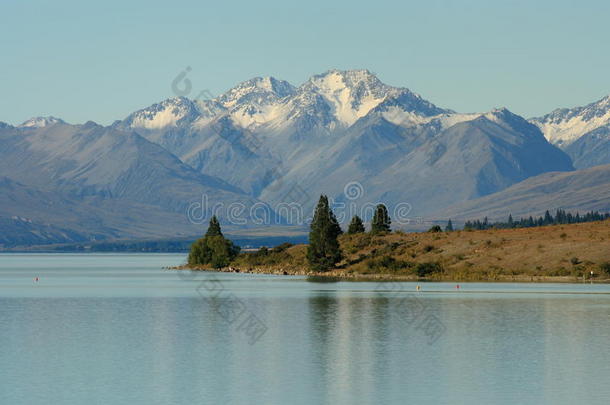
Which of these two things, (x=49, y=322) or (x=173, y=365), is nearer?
(x=173, y=365)

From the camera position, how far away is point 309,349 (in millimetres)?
80250

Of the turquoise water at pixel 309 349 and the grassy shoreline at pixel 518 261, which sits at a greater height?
the grassy shoreline at pixel 518 261

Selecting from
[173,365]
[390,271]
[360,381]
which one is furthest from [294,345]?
[390,271]

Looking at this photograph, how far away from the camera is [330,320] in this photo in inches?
4077

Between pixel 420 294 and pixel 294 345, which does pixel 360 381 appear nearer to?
pixel 294 345

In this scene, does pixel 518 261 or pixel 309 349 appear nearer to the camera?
pixel 309 349

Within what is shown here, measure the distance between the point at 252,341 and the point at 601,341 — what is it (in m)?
27.2

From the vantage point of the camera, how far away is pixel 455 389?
201 feet

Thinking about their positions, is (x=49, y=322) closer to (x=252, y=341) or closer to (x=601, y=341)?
(x=252, y=341)

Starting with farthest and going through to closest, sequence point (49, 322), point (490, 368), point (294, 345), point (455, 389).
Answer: point (49, 322) → point (294, 345) → point (490, 368) → point (455, 389)

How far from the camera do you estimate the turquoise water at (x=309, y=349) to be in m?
60.6

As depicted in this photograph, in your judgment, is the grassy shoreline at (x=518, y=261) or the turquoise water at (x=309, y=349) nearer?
the turquoise water at (x=309, y=349)

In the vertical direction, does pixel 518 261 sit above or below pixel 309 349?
above

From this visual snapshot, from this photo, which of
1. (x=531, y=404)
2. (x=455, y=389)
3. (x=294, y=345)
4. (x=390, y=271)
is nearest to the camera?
(x=531, y=404)
